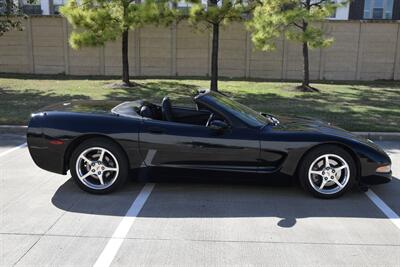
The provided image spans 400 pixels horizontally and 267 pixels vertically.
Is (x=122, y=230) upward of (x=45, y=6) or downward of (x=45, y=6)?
downward

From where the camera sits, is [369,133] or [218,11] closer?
[369,133]

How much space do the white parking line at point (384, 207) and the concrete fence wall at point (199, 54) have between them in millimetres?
15061

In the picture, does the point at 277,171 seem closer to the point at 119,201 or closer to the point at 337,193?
the point at 337,193

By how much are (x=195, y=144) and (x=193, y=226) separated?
1.02 meters

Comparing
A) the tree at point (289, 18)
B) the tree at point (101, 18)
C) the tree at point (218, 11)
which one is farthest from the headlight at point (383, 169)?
the tree at point (101, 18)

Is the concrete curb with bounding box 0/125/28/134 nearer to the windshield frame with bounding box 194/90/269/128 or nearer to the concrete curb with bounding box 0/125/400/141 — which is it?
the concrete curb with bounding box 0/125/400/141

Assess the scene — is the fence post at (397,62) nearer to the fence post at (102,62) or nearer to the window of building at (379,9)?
the window of building at (379,9)

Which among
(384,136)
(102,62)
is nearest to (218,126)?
(384,136)

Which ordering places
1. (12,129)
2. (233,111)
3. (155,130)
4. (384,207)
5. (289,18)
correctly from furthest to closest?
(289,18) → (12,129) → (233,111) → (155,130) → (384,207)

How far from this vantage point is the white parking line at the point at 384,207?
445cm

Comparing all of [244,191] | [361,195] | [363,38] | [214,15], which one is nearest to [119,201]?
[244,191]

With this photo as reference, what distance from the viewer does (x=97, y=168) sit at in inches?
194

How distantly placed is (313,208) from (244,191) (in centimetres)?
86

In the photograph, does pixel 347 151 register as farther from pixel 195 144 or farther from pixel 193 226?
pixel 193 226
